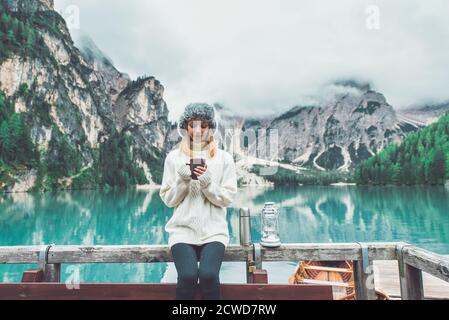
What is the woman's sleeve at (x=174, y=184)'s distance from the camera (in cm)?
240

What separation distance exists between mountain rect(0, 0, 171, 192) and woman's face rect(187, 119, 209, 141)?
6971 cm

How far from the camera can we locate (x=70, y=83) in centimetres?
10088

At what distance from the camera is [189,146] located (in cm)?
265

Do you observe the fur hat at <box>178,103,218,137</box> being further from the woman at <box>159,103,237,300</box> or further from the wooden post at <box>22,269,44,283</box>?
the wooden post at <box>22,269,44,283</box>

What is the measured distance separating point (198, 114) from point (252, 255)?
1.17 m

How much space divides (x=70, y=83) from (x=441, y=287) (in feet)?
360

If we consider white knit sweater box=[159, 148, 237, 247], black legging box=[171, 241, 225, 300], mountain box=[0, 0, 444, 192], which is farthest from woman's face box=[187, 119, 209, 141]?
mountain box=[0, 0, 444, 192]

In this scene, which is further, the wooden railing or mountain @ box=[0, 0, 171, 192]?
mountain @ box=[0, 0, 171, 192]

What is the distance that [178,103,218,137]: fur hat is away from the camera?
2.65m

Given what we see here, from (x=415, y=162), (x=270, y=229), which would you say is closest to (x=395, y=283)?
(x=270, y=229)

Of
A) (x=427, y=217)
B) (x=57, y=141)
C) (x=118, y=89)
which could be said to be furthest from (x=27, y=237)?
(x=118, y=89)

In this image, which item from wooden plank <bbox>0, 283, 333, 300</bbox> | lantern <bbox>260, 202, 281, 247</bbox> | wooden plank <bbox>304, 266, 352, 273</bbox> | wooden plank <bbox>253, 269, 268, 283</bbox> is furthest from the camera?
wooden plank <bbox>304, 266, 352, 273</bbox>

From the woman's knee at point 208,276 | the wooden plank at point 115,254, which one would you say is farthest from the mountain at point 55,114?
the woman's knee at point 208,276
